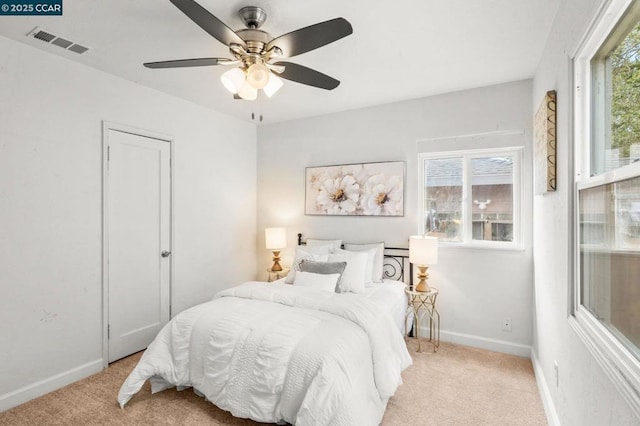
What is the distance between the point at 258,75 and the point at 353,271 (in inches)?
81.1

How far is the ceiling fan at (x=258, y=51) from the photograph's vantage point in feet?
5.56

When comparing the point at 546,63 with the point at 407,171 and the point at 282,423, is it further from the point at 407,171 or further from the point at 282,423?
the point at 282,423

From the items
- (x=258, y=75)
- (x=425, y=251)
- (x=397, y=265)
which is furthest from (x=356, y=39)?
(x=397, y=265)

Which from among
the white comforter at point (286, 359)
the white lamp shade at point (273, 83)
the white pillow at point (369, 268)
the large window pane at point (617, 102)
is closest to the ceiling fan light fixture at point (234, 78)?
the white lamp shade at point (273, 83)

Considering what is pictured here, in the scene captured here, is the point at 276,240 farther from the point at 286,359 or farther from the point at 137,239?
the point at 286,359

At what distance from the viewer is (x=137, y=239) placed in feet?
10.3

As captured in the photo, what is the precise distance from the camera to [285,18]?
2039 mm

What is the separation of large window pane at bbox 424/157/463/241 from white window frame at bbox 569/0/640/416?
6.05ft

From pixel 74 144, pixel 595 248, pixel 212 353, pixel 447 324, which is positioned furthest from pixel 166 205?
pixel 595 248

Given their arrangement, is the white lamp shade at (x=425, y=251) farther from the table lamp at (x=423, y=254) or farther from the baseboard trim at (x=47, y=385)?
the baseboard trim at (x=47, y=385)

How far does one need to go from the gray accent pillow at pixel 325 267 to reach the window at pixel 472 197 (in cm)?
107

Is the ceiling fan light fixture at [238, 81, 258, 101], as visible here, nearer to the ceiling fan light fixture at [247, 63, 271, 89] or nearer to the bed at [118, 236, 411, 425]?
the ceiling fan light fixture at [247, 63, 271, 89]

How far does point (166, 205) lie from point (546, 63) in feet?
11.9

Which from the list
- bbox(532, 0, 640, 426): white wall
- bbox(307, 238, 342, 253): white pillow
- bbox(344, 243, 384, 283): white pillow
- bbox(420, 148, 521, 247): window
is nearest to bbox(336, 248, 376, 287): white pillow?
bbox(344, 243, 384, 283): white pillow
